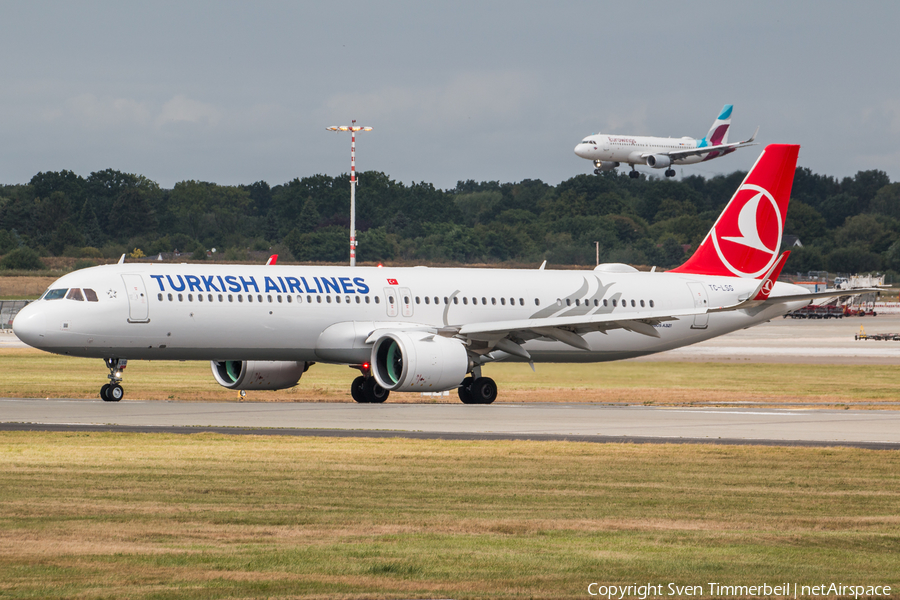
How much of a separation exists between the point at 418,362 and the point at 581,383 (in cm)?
908

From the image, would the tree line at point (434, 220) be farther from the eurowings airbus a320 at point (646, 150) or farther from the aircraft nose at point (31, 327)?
the aircraft nose at point (31, 327)

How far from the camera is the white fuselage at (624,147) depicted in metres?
121

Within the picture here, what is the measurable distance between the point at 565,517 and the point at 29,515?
596cm

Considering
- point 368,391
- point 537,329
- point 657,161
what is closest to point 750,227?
point 537,329

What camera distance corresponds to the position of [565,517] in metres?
14.2

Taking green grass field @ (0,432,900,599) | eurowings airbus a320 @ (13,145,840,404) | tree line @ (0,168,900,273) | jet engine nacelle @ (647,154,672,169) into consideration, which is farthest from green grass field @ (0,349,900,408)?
jet engine nacelle @ (647,154,672,169)

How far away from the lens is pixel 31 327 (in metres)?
32.1

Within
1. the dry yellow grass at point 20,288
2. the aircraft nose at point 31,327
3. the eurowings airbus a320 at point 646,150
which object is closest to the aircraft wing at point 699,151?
the eurowings airbus a320 at point 646,150

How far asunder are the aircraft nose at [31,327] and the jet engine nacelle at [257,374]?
17.9ft

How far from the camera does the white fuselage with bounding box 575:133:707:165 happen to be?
398 feet

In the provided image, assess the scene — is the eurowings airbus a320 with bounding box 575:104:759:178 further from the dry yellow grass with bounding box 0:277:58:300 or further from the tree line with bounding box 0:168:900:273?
the dry yellow grass with bounding box 0:277:58:300

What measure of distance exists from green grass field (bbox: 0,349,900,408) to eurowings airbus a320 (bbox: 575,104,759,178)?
2754 inches

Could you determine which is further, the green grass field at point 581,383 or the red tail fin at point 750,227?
the red tail fin at point 750,227

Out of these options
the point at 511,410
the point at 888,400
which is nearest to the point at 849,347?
the point at 888,400
